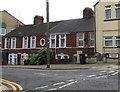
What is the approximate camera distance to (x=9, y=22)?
1880 inches

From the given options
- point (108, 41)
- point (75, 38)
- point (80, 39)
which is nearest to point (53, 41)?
point (75, 38)

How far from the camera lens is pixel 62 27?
113ft

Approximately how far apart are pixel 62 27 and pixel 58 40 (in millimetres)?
3289

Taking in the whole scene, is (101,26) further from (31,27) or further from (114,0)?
(31,27)

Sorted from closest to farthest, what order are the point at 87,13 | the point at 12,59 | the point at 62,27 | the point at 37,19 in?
the point at 87,13 → the point at 62,27 → the point at 12,59 → the point at 37,19

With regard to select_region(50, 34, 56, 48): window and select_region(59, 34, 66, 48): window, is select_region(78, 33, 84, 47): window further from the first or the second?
select_region(50, 34, 56, 48): window

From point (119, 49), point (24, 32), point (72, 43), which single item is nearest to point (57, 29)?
point (72, 43)

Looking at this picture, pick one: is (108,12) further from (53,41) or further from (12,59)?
(12,59)

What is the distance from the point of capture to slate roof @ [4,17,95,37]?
3027 cm

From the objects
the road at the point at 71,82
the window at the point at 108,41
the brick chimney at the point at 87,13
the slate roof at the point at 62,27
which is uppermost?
the brick chimney at the point at 87,13

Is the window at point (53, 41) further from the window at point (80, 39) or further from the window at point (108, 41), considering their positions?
the window at point (108, 41)

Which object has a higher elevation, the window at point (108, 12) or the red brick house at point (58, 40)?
the window at point (108, 12)

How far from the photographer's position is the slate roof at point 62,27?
99.3 feet

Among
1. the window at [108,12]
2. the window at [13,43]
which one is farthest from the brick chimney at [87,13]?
the window at [13,43]
